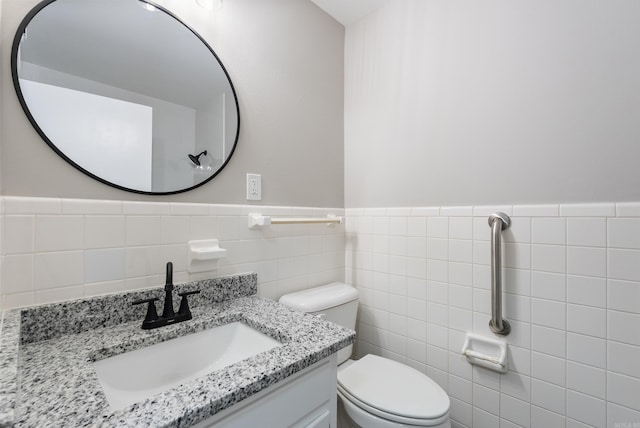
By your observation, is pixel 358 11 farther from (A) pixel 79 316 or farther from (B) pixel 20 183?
(A) pixel 79 316

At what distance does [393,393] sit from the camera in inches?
40.9

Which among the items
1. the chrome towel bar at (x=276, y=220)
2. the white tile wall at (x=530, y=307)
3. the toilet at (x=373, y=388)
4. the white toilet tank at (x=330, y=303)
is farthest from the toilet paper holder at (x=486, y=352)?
the chrome towel bar at (x=276, y=220)

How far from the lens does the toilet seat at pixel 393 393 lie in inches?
36.8

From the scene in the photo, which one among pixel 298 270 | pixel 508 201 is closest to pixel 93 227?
pixel 298 270

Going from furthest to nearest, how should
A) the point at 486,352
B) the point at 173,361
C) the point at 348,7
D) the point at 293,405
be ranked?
the point at 348,7
the point at 486,352
the point at 173,361
the point at 293,405

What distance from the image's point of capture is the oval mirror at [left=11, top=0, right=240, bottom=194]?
770 mm

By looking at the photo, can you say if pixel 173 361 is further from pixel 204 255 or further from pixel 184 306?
pixel 204 255

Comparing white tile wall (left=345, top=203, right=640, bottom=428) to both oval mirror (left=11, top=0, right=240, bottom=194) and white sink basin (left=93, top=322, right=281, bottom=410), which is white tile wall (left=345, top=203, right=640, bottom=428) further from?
oval mirror (left=11, top=0, right=240, bottom=194)

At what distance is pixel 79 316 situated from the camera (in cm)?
78

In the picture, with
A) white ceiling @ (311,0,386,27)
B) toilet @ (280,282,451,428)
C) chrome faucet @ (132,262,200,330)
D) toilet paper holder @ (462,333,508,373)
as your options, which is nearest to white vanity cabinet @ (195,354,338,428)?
toilet @ (280,282,451,428)

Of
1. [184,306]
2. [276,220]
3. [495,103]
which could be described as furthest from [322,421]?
[495,103]

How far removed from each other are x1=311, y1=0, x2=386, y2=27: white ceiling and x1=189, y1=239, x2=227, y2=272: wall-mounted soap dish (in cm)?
145

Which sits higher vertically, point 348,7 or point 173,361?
point 348,7

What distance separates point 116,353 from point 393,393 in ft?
3.08
